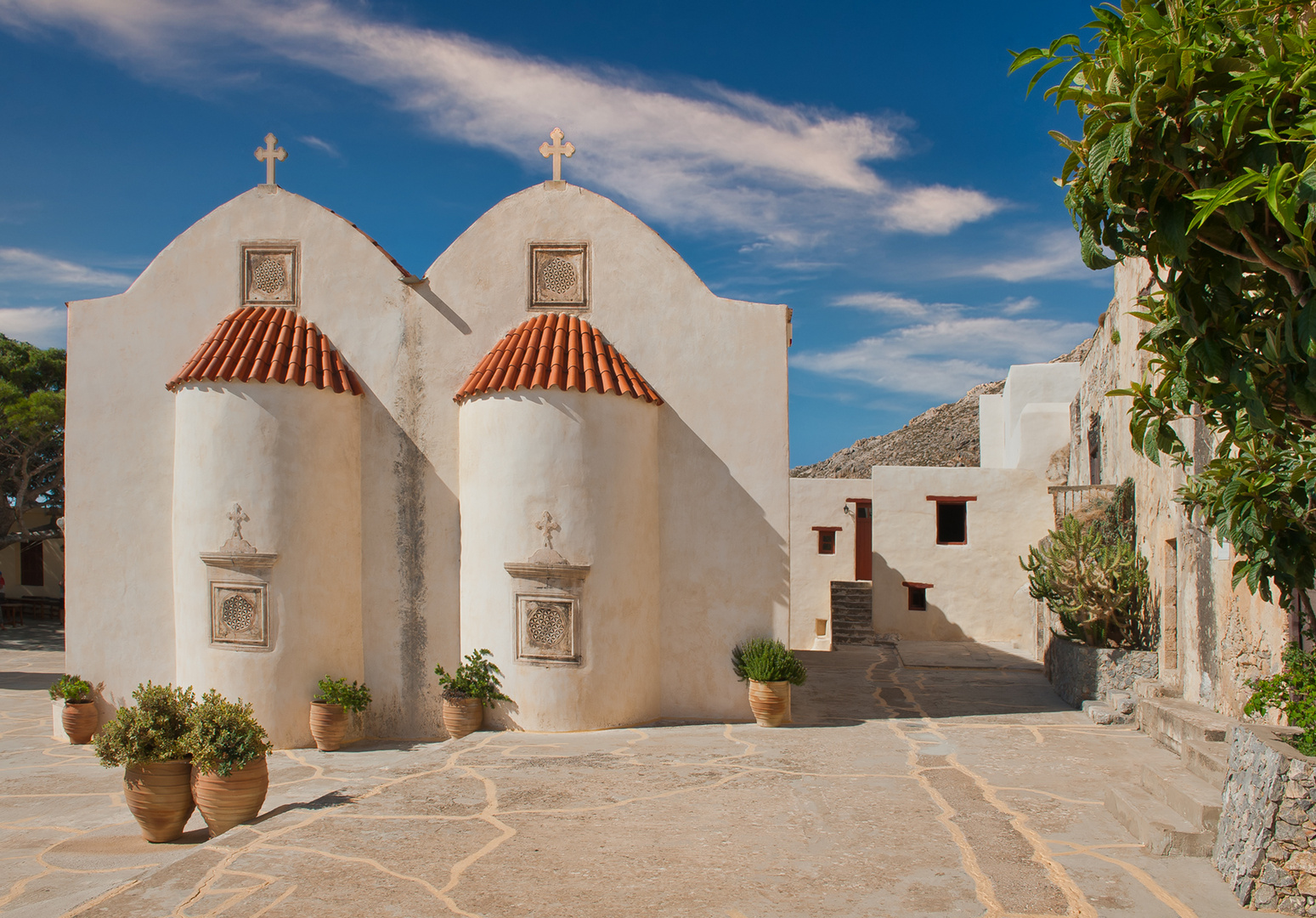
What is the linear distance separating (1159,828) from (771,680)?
16.1ft

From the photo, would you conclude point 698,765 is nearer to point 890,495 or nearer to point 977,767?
point 977,767

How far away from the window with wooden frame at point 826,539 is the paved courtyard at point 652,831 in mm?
11313

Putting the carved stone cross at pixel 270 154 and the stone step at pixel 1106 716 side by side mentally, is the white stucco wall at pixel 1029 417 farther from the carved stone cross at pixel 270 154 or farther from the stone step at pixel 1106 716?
the carved stone cross at pixel 270 154

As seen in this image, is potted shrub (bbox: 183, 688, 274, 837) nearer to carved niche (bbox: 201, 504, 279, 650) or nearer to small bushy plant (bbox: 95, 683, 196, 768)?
small bushy plant (bbox: 95, 683, 196, 768)

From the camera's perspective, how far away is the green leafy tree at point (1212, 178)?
3.18 meters

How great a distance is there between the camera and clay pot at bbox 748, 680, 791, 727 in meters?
10.3

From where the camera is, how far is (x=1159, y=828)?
5.83 metres

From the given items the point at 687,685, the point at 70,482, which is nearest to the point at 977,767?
the point at 687,685

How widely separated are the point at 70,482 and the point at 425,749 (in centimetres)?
609

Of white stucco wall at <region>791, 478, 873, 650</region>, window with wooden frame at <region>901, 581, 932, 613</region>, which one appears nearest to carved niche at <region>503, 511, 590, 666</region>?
window with wooden frame at <region>901, 581, 932, 613</region>

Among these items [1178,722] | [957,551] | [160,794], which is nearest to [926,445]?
[957,551]

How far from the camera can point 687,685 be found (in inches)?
428

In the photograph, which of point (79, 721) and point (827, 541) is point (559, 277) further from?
point (827, 541)

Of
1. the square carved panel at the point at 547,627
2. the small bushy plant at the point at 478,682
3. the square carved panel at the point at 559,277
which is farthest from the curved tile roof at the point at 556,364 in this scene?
the small bushy plant at the point at 478,682
